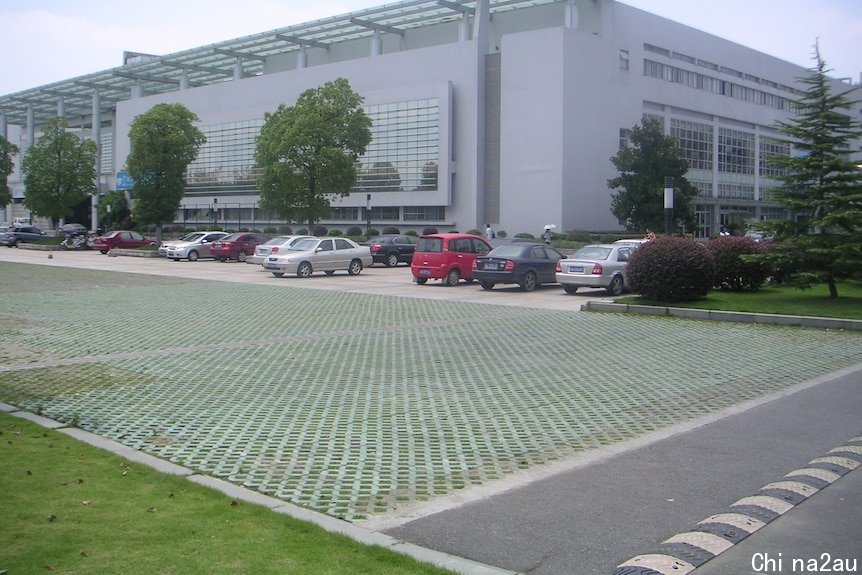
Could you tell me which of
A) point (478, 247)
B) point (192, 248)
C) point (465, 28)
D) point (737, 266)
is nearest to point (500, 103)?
point (465, 28)

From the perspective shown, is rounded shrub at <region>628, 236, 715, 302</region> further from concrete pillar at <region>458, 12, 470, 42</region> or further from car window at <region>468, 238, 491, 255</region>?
concrete pillar at <region>458, 12, 470, 42</region>

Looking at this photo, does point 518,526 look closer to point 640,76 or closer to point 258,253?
point 258,253

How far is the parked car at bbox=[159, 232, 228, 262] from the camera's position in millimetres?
44938

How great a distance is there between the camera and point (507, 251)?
1046 inches

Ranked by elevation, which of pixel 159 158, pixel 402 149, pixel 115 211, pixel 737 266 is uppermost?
pixel 402 149

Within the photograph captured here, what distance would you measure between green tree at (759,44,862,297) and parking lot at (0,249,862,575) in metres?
4.02

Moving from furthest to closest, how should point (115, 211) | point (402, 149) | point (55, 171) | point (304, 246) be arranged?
point (115, 211)
point (55, 171)
point (402, 149)
point (304, 246)

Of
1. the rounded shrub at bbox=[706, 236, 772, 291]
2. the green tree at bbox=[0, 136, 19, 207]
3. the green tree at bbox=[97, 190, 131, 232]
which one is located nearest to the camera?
the rounded shrub at bbox=[706, 236, 772, 291]

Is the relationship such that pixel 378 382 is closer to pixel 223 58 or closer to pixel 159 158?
pixel 159 158

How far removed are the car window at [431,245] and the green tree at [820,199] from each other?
11.0 metres

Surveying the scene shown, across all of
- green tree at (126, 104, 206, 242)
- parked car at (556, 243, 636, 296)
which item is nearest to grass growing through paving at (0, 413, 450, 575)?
parked car at (556, 243, 636, 296)

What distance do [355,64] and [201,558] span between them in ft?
199

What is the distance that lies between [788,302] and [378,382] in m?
13.6

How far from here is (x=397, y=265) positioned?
132 ft
